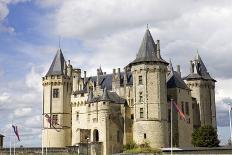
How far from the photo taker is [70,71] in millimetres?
79000

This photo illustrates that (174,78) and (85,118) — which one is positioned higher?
(174,78)

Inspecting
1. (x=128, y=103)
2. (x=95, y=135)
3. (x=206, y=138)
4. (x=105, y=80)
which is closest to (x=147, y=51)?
(x=128, y=103)

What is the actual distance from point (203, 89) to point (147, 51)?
52.8 feet

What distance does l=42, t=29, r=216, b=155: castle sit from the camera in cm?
6506

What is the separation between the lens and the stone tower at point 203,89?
77.3 metres

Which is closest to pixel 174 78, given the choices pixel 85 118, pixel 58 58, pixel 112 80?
pixel 112 80

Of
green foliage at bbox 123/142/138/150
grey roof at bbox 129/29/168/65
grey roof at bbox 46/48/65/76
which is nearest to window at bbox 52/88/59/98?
grey roof at bbox 46/48/65/76

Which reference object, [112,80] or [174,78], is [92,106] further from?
[174,78]

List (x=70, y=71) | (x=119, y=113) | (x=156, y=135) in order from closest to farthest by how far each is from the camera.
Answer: (x=156, y=135) → (x=119, y=113) → (x=70, y=71)

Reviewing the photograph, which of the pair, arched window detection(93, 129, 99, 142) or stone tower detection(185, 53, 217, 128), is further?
stone tower detection(185, 53, 217, 128)

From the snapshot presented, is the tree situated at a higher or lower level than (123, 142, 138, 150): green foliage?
higher

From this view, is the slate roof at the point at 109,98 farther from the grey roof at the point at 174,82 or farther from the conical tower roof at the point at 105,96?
the grey roof at the point at 174,82

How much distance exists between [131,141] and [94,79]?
15123 mm

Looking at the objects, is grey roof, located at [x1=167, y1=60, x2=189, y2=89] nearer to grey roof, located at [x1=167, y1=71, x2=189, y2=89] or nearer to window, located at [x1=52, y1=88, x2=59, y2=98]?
grey roof, located at [x1=167, y1=71, x2=189, y2=89]
